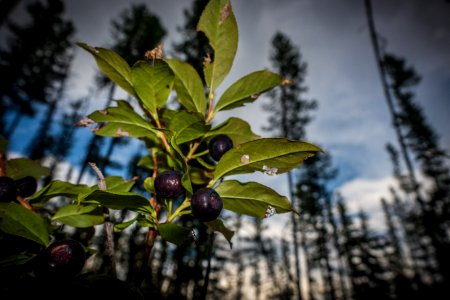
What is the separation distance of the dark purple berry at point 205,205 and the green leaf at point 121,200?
193 millimetres

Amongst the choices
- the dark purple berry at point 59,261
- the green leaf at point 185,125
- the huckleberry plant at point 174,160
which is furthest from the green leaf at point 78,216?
the green leaf at point 185,125

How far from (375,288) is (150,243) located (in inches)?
1055

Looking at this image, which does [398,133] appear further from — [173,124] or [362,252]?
[173,124]

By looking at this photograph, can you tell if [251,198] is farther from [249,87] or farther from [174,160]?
[249,87]

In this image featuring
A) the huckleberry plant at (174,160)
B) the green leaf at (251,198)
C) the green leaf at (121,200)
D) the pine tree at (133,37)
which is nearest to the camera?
the green leaf at (121,200)

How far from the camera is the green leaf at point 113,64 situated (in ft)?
3.37

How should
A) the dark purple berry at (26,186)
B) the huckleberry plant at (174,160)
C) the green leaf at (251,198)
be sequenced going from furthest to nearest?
the dark purple berry at (26,186) → the green leaf at (251,198) → the huckleberry plant at (174,160)

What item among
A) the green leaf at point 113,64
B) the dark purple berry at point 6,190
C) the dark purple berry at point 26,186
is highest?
the green leaf at point 113,64

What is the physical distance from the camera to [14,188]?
1.10 m

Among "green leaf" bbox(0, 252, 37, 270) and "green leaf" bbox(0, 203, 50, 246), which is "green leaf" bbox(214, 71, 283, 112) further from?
"green leaf" bbox(0, 252, 37, 270)

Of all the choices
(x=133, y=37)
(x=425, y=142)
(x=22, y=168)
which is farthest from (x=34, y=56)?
(x=425, y=142)

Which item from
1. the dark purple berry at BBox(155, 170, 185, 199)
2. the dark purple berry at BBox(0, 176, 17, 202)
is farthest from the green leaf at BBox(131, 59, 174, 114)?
the dark purple berry at BBox(0, 176, 17, 202)

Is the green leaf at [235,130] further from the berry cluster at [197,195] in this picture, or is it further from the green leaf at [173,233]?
the green leaf at [173,233]

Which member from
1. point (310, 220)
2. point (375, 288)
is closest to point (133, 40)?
point (310, 220)
